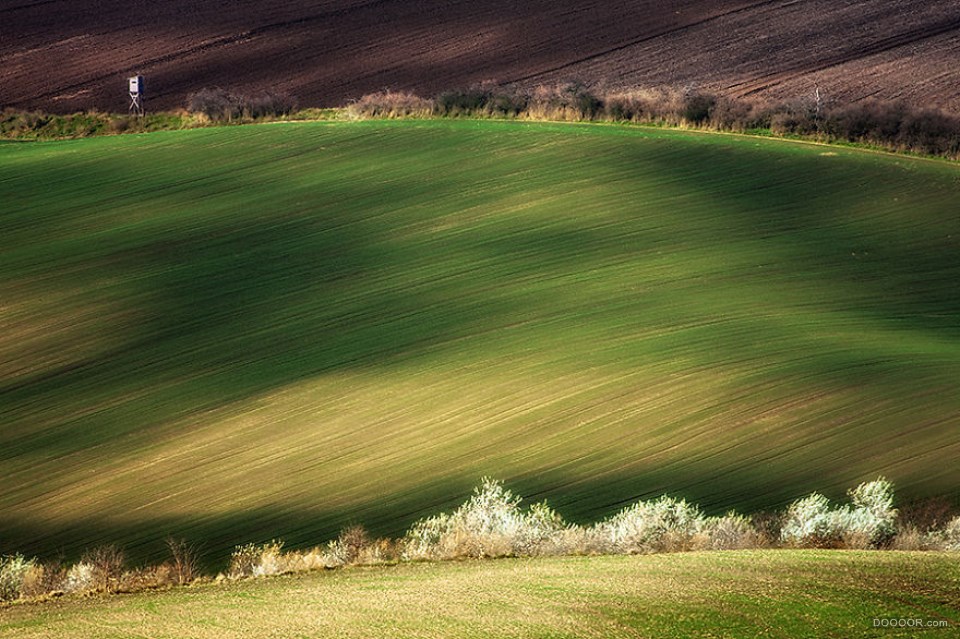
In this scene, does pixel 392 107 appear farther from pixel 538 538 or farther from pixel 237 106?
pixel 538 538

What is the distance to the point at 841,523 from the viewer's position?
1839 centimetres

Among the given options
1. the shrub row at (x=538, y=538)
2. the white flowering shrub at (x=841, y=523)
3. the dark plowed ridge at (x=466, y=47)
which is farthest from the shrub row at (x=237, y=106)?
the white flowering shrub at (x=841, y=523)

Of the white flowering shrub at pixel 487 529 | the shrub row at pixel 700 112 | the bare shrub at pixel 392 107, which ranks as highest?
the bare shrub at pixel 392 107

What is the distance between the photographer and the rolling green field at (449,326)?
20812 mm

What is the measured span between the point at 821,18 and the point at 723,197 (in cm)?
2258

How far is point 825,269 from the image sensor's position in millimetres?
29984

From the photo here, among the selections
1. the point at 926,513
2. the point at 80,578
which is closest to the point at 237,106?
the point at 80,578

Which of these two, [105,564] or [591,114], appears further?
[591,114]

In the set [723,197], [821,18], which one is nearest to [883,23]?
[821,18]

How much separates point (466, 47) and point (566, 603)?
40801 mm

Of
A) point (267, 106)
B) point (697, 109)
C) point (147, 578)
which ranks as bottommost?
point (147, 578)

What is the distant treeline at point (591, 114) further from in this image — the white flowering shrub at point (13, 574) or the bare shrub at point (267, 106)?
the white flowering shrub at point (13, 574)

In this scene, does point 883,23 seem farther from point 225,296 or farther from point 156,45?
point 225,296

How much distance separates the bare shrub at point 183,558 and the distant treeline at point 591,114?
25025mm
